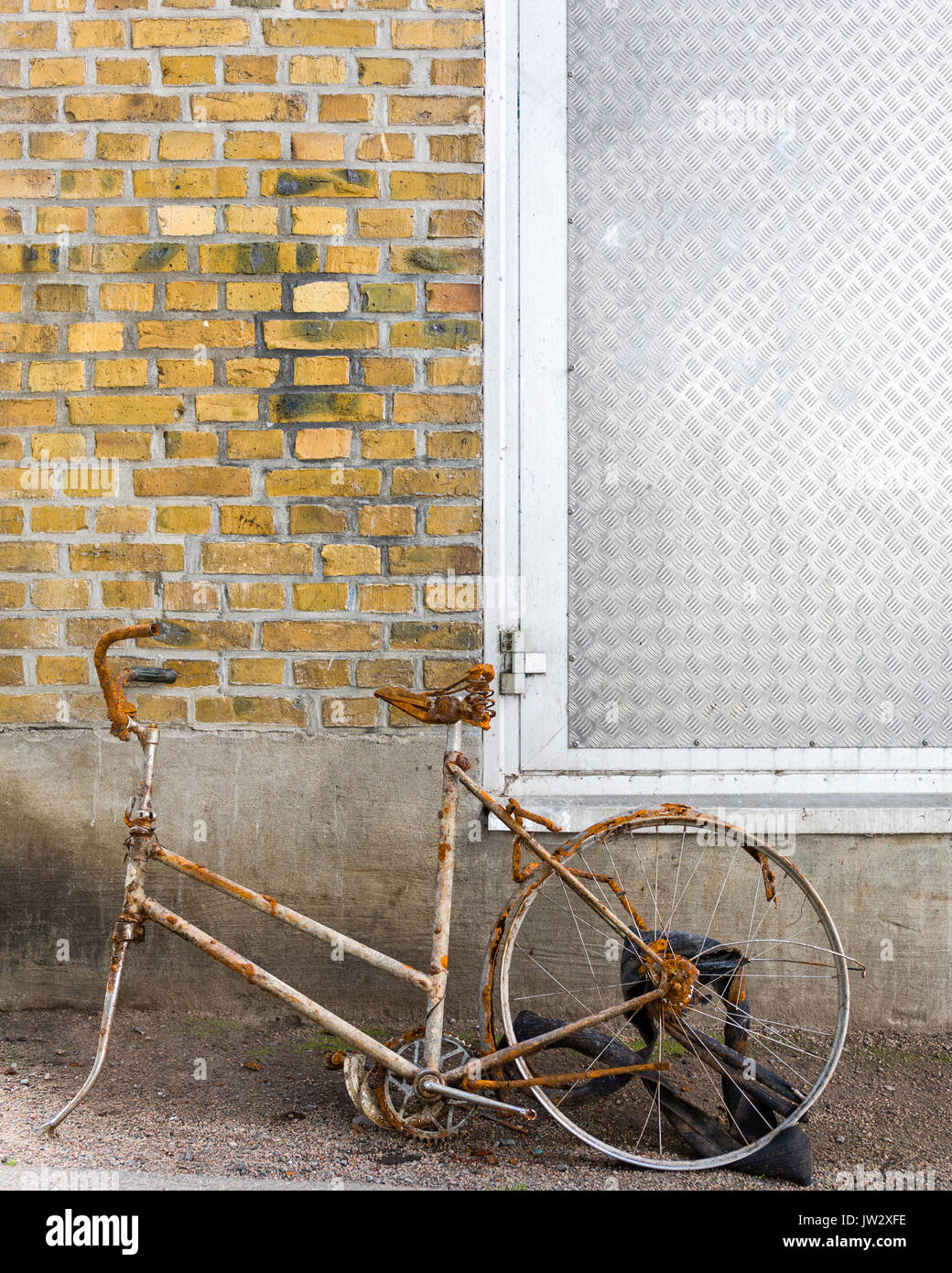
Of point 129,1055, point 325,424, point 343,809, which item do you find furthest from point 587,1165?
point 325,424

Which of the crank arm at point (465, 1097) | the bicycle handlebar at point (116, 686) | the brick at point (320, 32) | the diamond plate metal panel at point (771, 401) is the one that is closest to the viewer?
the crank arm at point (465, 1097)

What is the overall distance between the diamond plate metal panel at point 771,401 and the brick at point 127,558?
123 cm

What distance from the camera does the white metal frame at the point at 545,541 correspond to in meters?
2.92

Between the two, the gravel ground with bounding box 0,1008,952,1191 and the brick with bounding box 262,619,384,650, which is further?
the brick with bounding box 262,619,384,650

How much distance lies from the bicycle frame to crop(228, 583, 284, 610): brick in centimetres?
62

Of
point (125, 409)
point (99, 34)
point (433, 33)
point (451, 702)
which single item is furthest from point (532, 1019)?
point (99, 34)

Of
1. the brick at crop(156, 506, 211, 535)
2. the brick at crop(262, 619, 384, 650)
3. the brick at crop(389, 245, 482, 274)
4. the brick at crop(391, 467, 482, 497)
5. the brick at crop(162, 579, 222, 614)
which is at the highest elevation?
the brick at crop(389, 245, 482, 274)

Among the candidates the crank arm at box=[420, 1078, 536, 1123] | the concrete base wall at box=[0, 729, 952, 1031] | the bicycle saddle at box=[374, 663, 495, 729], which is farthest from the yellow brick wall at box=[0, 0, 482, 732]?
the crank arm at box=[420, 1078, 536, 1123]

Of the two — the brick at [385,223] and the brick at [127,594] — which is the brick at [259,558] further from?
the brick at [385,223]

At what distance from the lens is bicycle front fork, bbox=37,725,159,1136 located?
238cm

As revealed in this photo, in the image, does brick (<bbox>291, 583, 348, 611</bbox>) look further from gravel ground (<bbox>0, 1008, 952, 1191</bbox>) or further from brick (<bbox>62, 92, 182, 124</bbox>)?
brick (<bbox>62, 92, 182, 124</bbox>)

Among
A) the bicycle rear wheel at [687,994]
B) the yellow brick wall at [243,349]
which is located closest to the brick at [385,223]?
the yellow brick wall at [243,349]

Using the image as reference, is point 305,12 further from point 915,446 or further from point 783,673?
point 783,673
